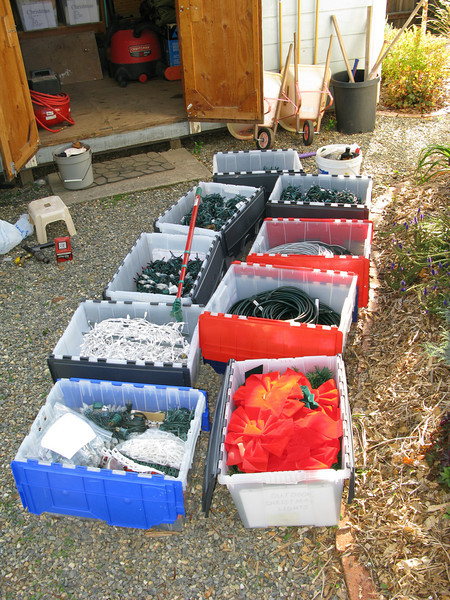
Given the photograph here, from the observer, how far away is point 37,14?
9.16 m

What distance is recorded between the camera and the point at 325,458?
301 centimetres

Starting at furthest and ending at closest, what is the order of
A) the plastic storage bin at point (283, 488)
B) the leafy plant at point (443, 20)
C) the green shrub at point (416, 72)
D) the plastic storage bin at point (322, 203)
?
the leafy plant at point (443, 20)
the green shrub at point (416, 72)
the plastic storage bin at point (322, 203)
the plastic storage bin at point (283, 488)

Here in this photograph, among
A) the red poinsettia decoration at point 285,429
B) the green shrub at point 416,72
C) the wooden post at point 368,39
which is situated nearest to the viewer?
the red poinsettia decoration at point 285,429

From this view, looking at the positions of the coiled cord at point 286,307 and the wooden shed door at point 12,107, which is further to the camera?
the wooden shed door at point 12,107

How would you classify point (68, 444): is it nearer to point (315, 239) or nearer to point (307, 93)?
point (315, 239)

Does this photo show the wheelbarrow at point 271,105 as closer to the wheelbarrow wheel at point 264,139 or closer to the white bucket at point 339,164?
the wheelbarrow wheel at point 264,139

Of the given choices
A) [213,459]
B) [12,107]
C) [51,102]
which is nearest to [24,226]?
[12,107]

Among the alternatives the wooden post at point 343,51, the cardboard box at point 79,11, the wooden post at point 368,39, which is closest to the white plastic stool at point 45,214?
the wooden post at point 343,51

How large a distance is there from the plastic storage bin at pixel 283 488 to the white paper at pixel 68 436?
0.73 m

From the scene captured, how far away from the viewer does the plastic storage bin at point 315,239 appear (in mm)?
4406

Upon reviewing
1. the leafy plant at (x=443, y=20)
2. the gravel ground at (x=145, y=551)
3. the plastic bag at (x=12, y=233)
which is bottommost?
the gravel ground at (x=145, y=551)

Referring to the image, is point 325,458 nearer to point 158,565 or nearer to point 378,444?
point 378,444

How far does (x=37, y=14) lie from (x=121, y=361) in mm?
7835

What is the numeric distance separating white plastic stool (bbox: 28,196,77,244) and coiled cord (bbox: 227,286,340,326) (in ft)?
8.15
